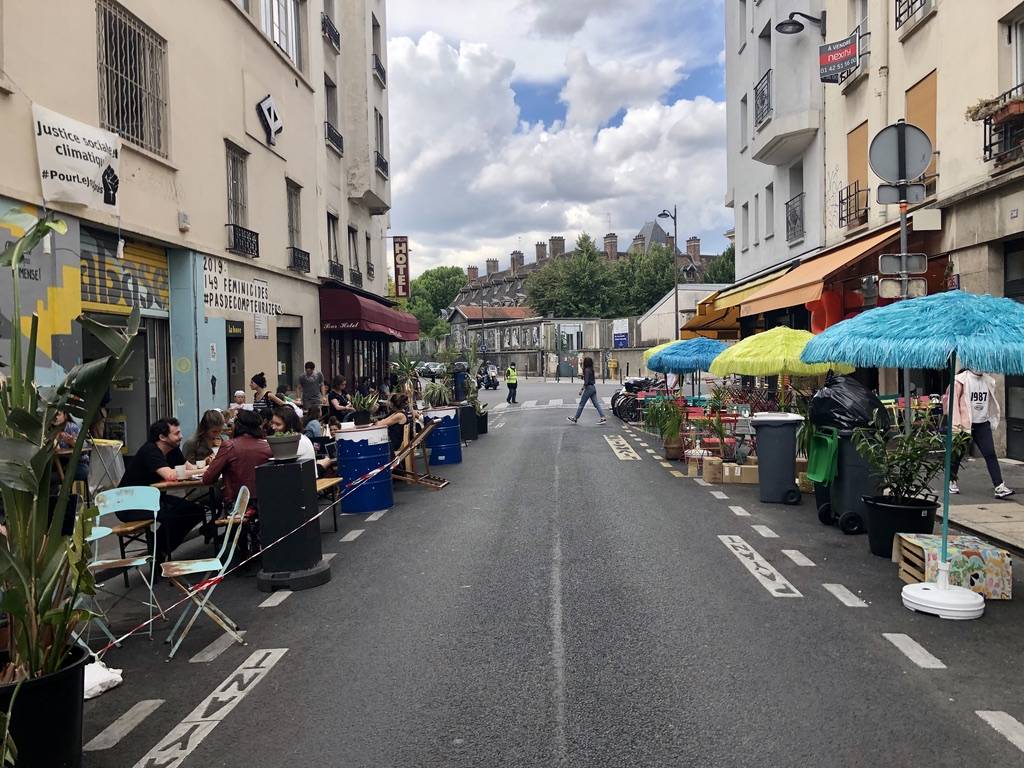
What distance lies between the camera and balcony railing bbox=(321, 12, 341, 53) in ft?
71.7

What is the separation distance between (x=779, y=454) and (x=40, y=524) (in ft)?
27.1

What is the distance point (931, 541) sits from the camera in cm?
615

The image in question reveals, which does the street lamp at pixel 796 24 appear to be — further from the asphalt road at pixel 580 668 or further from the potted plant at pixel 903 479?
the asphalt road at pixel 580 668

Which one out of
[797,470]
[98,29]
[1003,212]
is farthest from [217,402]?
[1003,212]

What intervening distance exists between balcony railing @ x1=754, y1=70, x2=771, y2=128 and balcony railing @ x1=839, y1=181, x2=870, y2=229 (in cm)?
386

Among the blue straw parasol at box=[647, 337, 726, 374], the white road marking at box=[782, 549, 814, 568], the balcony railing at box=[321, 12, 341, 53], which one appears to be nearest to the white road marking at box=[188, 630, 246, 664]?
the white road marking at box=[782, 549, 814, 568]

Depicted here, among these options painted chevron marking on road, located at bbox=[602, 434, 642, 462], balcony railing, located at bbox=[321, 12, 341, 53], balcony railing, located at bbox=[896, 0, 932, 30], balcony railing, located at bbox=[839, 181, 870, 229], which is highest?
balcony railing, located at bbox=[321, 12, 341, 53]

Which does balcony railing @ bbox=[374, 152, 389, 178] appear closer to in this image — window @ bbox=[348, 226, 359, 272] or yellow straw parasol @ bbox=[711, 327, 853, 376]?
window @ bbox=[348, 226, 359, 272]

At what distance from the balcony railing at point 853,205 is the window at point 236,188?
39.3 ft

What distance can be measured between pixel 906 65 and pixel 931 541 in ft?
37.8

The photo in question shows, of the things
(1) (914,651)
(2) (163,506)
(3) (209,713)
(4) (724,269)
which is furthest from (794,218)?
(4) (724,269)

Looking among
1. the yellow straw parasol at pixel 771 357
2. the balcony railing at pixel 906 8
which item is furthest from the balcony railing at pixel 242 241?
the balcony railing at pixel 906 8

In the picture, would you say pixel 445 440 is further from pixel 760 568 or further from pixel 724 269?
pixel 724 269

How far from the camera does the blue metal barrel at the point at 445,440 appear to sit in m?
14.4
